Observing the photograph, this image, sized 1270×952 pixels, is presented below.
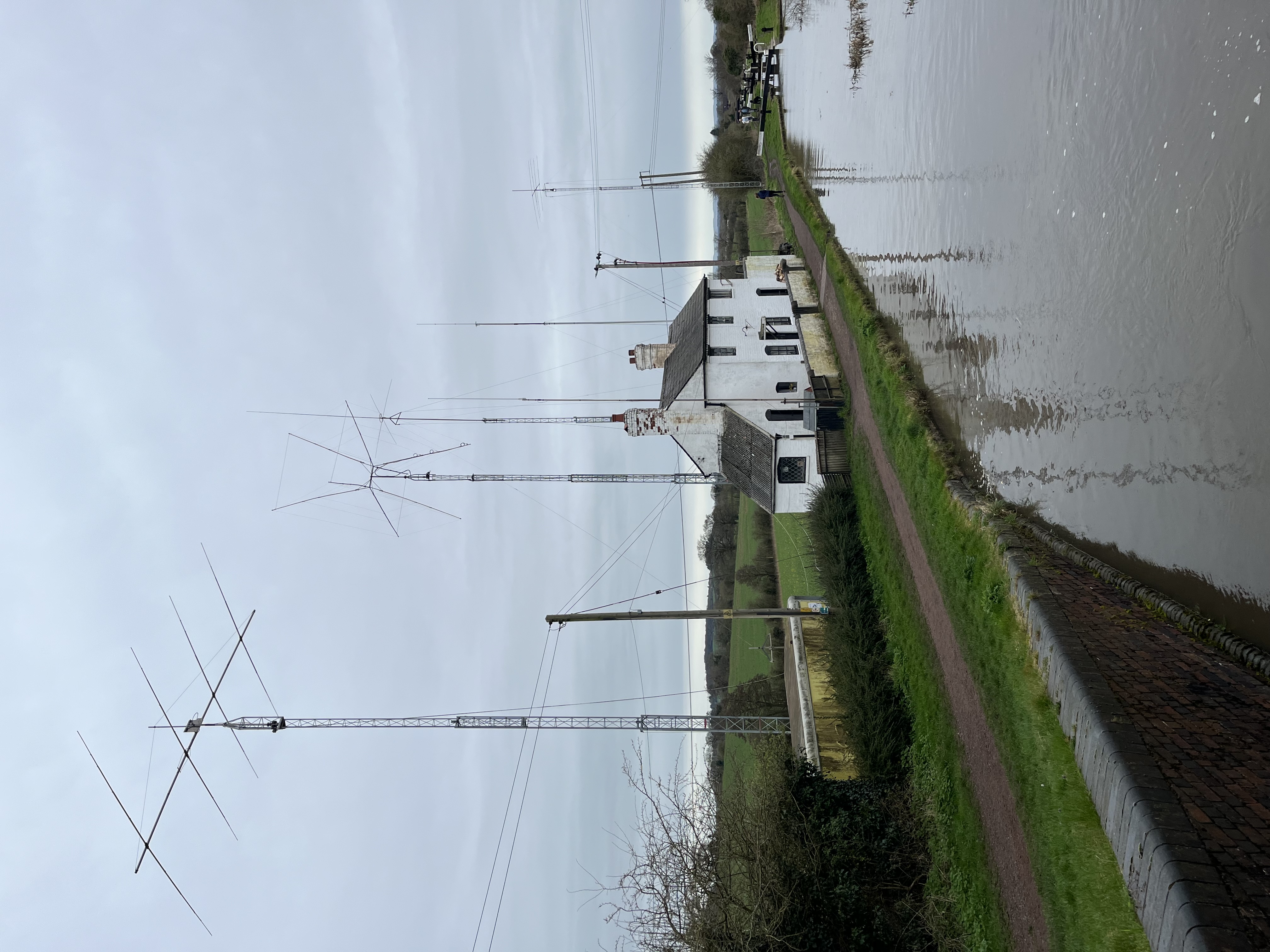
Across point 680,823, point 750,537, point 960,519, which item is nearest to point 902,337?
point 960,519

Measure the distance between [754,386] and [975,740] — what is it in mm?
17034

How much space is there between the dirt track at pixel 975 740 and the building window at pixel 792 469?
4916 mm

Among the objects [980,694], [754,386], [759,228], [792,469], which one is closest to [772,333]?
[754,386]

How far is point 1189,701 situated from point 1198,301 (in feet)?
14.3

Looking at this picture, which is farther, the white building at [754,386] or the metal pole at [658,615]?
the white building at [754,386]

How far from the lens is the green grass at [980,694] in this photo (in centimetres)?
962

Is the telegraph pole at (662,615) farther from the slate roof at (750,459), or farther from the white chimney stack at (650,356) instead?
the white chimney stack at (650,356)

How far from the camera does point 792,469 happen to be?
89.9ft

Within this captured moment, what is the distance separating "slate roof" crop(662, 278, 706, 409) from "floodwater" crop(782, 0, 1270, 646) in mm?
12388

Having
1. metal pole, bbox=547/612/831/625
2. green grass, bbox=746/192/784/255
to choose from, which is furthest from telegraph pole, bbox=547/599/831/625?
green grass, bbox=746/192/784/255

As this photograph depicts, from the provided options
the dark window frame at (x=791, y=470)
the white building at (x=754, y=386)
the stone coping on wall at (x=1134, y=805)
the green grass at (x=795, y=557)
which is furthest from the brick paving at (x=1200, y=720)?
the dark window frame at (x=791, y=470)

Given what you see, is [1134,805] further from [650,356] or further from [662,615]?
[650,356]

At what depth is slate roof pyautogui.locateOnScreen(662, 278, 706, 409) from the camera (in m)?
29.4

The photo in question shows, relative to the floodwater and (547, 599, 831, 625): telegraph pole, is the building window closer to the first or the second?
(547, 599, 831, 625): telegraph pole
